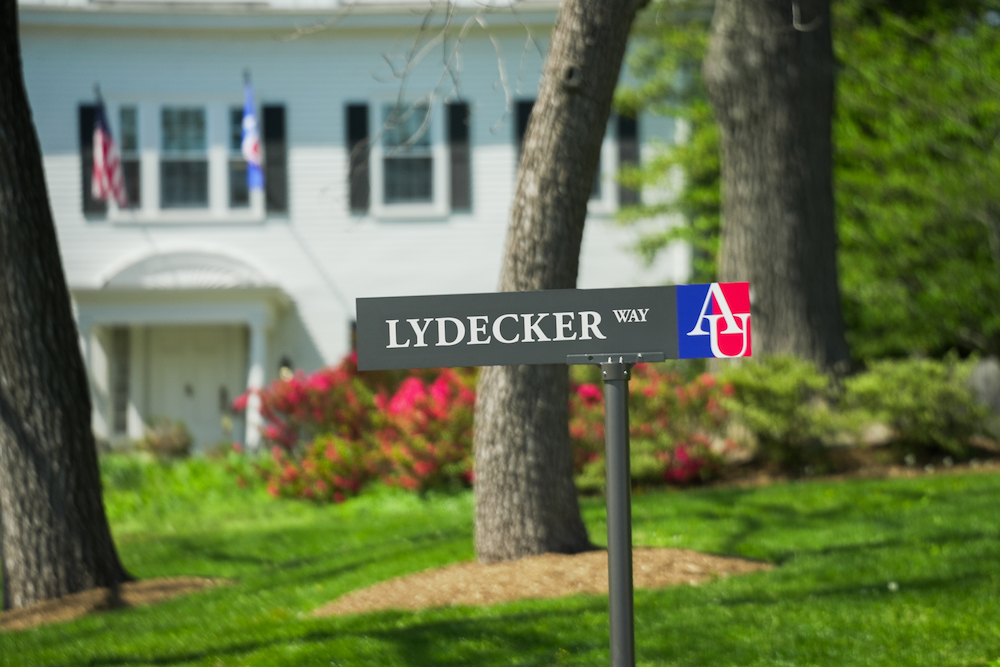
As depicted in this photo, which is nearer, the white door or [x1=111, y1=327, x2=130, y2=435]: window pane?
[x1=111, y1=327, x2=130, y2=435]: window pane

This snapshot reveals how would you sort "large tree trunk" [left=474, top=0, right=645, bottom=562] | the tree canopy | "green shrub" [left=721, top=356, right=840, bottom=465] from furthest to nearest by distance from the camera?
the tree canopy
"green shrub" [left=721, top=356, right=840, bottom=465]
"large tree trunk" [left=474, top=0, right=645, bottom=562]

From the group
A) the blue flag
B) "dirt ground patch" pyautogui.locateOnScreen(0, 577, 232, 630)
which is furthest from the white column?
"dirt ground patch" pyautogui.locateOnScreen(0, 577, 232, 630)

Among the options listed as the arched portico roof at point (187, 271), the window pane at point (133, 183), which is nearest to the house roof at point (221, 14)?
the window pane at point (133, 183)

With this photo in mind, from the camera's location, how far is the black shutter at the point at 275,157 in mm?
15945

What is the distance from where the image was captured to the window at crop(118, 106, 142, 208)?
52.3 feet

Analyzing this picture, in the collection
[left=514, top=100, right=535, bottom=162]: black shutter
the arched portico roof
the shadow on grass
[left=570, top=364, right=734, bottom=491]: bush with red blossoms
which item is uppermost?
[left=514, top=100, right=535, bottom=162]: black shutter

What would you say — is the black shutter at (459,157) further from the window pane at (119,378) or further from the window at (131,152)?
the window pane at (119,378)

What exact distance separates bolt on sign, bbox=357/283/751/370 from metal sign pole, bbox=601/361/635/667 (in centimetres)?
17

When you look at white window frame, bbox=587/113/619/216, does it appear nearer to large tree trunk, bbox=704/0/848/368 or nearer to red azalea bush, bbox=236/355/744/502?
red azalea bush, bbox=236/355/744/502

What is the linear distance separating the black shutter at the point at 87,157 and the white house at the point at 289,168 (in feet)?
0.07

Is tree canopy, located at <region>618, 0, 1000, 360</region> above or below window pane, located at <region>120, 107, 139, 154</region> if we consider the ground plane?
below

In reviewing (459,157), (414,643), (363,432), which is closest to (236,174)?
(459,157)

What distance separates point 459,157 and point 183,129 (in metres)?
4.29

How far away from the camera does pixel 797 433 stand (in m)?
9.79
